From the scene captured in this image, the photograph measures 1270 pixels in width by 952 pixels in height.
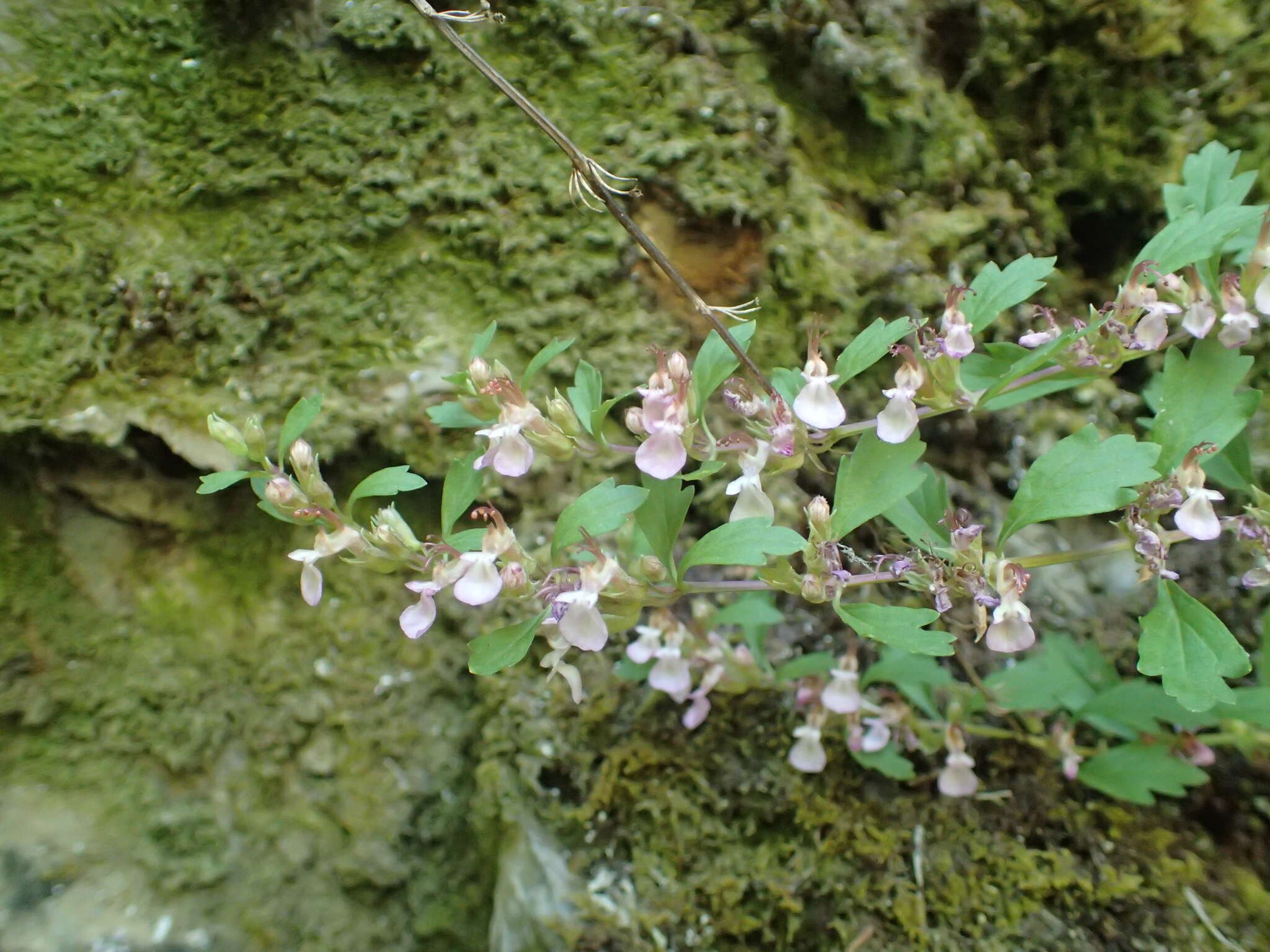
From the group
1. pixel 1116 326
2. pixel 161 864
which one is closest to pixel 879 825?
pixel 1116 326

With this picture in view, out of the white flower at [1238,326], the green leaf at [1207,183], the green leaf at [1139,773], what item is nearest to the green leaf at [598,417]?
the white flower at [1238,326]

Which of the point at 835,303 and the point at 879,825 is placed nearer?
the point at 879,825

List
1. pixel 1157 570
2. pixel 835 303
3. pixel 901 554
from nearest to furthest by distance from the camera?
1. pixel 1157 570
2. pixel 901 554
3. pixel 835 303

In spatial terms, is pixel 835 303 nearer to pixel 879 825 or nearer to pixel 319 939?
pixel 879 825

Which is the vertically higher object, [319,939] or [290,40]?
[290,40]

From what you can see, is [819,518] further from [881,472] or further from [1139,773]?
[1139,773]

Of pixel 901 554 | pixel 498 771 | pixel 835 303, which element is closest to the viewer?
pixel 901 554

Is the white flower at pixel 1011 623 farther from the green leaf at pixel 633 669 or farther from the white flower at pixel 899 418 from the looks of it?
the green leaf at pixel 633 669
